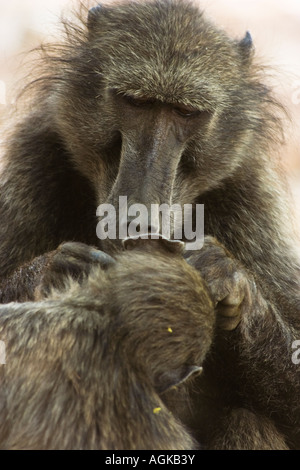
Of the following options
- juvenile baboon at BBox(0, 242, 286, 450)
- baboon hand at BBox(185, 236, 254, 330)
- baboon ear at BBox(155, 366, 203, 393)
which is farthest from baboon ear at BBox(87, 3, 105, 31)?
baboon ear at BBox(155, 366, 203, 393)

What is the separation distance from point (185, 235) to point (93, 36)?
44.3 inches

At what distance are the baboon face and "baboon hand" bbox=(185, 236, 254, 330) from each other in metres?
0.36

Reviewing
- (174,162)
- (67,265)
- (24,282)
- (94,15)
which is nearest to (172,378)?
(67,265)

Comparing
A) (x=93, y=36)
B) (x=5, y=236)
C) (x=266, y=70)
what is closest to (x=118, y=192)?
(x=5, y=236)

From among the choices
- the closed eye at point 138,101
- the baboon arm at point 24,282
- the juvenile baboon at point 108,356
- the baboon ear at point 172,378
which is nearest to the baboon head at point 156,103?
the closed eye at point 138,101

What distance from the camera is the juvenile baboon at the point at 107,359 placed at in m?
2.42

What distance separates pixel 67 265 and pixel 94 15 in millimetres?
1495

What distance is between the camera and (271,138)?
12.8ft

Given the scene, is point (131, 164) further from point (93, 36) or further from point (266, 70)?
point (266, 70)

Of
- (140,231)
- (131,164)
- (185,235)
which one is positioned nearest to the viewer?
(140,231)

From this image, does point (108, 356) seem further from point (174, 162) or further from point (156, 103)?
point (156, 103)

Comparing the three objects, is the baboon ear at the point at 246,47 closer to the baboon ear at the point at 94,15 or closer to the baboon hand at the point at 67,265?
the baboon ear at the point at 94,15

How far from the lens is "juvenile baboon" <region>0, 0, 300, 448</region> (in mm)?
3193

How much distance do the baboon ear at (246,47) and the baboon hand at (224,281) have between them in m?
1.33
